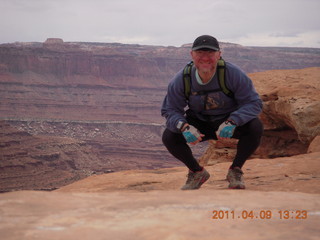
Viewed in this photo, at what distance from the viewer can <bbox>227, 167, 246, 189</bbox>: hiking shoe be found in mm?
4051

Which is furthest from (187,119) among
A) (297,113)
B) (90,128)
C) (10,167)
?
(90,128)

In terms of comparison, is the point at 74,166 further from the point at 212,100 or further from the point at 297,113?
the point at 212,100

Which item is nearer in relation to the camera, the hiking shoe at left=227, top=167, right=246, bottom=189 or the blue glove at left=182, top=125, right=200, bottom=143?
the blue glove at left=182, top=125, right=200, bottom=143

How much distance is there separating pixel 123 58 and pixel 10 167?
37.4 metres

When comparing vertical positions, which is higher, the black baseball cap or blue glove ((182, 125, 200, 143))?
the black baseball cap

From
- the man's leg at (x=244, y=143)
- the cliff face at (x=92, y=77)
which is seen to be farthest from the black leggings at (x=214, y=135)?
the cliff face at (x=92, y=77)

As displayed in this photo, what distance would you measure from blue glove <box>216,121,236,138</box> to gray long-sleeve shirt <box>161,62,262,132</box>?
0.17ft

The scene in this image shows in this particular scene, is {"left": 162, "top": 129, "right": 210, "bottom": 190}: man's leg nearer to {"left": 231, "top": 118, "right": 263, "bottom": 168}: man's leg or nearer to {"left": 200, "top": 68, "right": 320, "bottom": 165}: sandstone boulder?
{"left": 231, "top": 118, "right": 263, "bottom": 168}: man's leg

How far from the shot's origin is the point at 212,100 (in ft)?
13.0
